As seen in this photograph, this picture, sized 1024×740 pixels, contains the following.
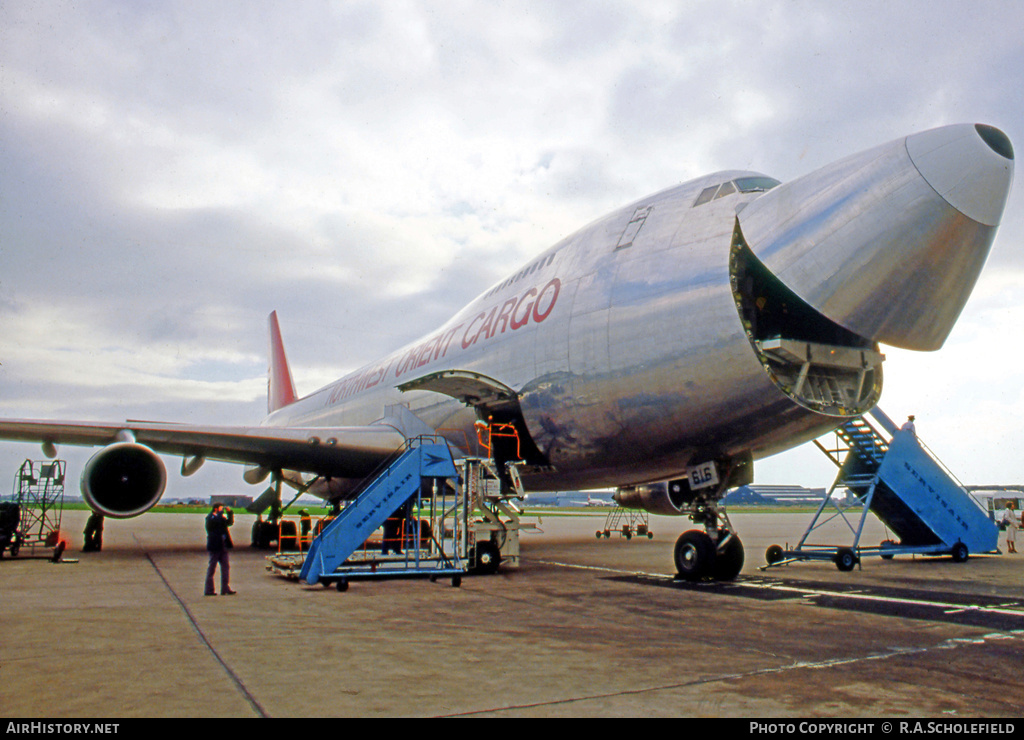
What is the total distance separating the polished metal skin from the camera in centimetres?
752

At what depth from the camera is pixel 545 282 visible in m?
11.8

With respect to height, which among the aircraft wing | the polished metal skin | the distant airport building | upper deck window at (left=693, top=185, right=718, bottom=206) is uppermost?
upper deck window at (left=693, top=185, right=718, bottom=206)

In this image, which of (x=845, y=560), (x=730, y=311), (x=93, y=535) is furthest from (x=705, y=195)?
(x=93, y=535)

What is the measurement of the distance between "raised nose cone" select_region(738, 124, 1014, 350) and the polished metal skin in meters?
0.02

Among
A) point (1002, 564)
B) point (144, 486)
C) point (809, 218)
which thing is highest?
point (809, 218)

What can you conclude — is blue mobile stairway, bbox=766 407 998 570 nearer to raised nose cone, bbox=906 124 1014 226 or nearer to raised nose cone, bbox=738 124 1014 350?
raised nose cone, bbox=738 124 1014 350

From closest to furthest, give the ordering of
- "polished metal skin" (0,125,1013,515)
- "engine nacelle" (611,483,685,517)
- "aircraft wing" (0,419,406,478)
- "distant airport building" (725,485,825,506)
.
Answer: "polished metal skin" (0,125,1013,515) → "aircraft wing" (0,419,406,478) → "engine nacelle" (611,483,685,517) → "distant airport building" (725,485,825,506)

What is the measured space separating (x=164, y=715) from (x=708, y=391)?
6658mm

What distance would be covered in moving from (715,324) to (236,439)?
10434 millimetres

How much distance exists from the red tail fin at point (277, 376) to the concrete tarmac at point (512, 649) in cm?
2022

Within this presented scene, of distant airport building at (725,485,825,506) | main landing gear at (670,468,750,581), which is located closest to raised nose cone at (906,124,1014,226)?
main landing gear at (670,468,750,581)

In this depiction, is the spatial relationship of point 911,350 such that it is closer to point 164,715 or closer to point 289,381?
point 164,715

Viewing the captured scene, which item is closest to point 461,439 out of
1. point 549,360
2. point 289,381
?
point 549,360

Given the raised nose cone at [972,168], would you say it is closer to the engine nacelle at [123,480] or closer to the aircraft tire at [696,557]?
the aircraft tire at [696,557]
